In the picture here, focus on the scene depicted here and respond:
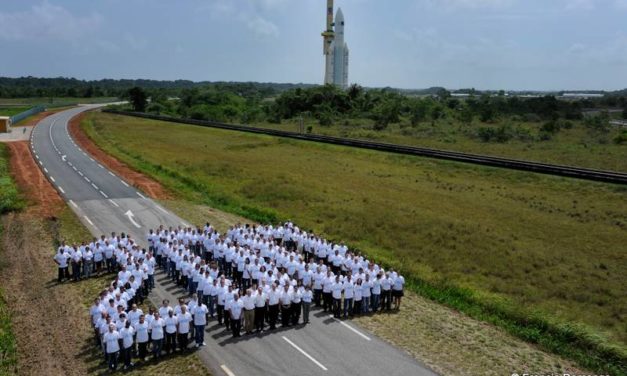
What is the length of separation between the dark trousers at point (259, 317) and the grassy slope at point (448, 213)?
8686mm

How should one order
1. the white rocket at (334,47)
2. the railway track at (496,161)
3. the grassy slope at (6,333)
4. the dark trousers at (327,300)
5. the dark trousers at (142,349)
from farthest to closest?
the white rocket at (334,47)
the railway track at (496,161)
the dark trousers at (327,300)
the dark trousers at (142,349)
the grassy slope at (6,333)

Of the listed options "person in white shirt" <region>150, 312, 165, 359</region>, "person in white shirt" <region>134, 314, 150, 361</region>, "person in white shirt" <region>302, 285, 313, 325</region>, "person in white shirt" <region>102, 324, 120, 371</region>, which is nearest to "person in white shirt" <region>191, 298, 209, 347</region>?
"person in white shirt" <region>150, 312, 165, 359</region>

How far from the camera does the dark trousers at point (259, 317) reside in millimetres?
17903

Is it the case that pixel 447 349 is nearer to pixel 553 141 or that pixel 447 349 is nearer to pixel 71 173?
pixel 71 173

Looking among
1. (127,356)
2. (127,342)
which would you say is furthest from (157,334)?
(127,356)

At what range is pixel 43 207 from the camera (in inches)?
1329

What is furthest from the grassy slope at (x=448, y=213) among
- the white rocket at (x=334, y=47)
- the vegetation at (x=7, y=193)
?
the white rocket at (x=334, y=47)

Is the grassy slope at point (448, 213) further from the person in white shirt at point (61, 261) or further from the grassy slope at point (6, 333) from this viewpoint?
the person in white shirt at point (61, 261)

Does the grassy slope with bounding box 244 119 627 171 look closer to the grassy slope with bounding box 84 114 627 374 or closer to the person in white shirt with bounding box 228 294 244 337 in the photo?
the grassy slope with bounding box 84 114 627 374

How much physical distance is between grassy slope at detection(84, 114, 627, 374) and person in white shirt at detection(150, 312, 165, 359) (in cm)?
1204

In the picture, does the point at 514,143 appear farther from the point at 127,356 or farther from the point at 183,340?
the point at 127,356

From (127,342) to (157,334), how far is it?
861mm

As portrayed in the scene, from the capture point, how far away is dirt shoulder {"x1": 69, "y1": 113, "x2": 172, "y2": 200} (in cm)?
3934

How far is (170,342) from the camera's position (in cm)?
1656
